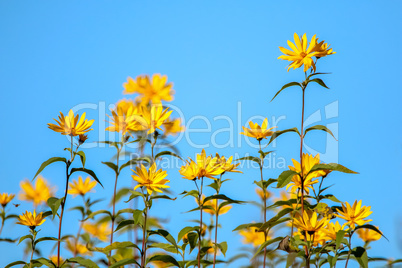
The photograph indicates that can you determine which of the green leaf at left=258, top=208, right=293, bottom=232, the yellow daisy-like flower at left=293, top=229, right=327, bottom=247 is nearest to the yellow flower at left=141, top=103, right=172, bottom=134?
the green leaf at left=258, top=208, right=293, bottom=232

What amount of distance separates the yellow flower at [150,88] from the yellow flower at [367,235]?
6.55 feet

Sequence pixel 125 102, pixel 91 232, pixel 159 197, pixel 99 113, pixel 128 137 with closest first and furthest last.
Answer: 1. pixel 159 197
2. pixel 128 137
3. pixel 99 113
4. pixel 125 102
5. pixel 91 232

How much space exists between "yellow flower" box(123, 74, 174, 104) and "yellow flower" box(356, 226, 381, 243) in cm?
200

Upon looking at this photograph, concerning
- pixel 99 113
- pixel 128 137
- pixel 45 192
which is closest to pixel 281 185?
pixel 128 137

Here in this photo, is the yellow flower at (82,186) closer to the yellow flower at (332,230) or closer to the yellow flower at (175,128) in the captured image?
the yellow flower at (175,128)

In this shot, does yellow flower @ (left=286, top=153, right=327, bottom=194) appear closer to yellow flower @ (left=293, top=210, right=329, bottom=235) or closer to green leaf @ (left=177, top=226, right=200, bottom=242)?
yellow flower @ (left=293, top=210, right=329, bottom=235)

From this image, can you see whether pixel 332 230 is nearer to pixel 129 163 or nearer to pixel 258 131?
pixel 258 131

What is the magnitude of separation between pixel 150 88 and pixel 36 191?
1576 mm

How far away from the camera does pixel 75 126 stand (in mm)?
2812

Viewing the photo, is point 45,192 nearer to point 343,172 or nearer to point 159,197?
point 159,197

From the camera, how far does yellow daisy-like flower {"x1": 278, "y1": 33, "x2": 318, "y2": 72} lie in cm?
270

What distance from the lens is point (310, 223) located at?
2.45 meters

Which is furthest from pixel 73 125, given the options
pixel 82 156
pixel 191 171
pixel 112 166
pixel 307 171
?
pixel 307 171

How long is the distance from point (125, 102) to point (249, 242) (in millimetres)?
1732
